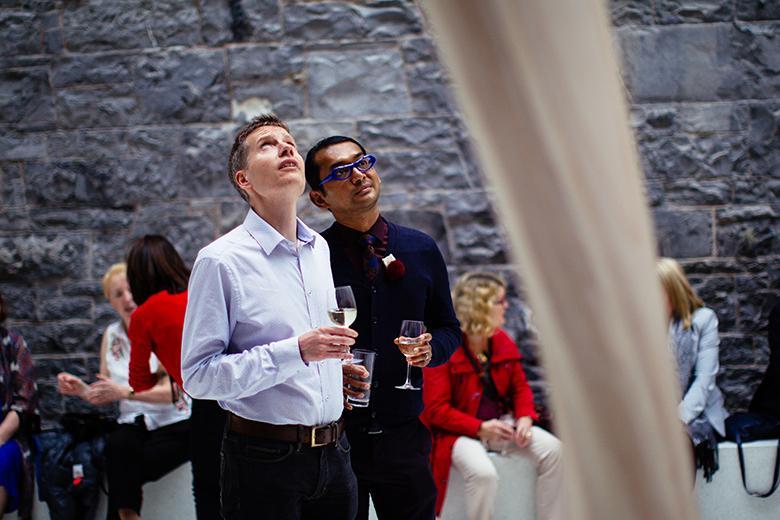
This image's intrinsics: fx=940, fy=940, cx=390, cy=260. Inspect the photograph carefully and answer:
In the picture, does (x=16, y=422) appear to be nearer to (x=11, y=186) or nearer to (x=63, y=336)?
(x=63, y=336)

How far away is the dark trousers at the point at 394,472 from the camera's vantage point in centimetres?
276

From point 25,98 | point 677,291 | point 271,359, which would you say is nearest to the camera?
point 271,359

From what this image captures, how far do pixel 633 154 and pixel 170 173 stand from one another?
5.16m

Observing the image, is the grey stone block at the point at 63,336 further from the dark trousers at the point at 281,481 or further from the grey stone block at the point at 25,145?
the dark trousers at the point at 281,481

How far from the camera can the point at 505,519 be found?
4652 mm

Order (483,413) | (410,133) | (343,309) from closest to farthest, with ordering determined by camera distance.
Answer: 1. (343,309)
2. (483,413)
3. (410,133)

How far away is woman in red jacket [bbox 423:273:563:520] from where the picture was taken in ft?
14.7

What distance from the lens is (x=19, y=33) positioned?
18.6 ft

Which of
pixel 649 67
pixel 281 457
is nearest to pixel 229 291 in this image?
pixel 281 457

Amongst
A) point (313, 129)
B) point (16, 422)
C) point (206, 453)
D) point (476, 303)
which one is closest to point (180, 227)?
point (313, 129)

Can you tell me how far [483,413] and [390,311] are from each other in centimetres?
199

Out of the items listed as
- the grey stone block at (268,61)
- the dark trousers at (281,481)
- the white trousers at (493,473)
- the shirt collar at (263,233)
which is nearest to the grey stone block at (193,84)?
the grey stone block at (268,61)

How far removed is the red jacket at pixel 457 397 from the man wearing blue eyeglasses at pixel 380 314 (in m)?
1.62

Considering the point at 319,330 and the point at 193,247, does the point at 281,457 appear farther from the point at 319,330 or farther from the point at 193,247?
the point at 193,247
